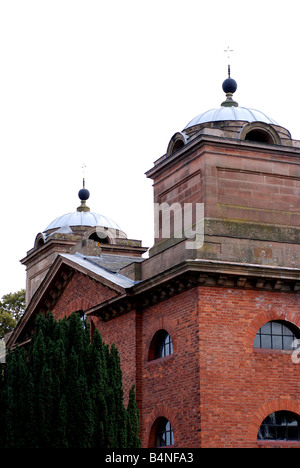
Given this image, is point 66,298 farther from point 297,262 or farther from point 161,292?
point 297,262

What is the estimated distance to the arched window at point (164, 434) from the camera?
24.3 meters

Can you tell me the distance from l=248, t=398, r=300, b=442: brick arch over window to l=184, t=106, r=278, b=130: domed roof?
8.73m

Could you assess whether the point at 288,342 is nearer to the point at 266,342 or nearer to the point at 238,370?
the point at 266,342

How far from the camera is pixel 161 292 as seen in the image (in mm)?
25078

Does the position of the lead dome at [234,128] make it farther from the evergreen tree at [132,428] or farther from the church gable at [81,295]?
the evergreen tree at [132,428]

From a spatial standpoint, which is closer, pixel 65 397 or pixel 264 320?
pixel 65 397

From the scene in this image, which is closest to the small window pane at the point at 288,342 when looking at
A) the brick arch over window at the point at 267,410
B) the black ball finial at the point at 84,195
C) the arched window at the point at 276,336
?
the arched window at the point at 276,336

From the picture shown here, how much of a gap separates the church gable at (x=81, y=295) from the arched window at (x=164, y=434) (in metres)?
4.20

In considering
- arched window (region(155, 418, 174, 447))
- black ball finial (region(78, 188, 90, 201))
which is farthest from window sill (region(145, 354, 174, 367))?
black ball finial (region(78, 188, 90, 201))

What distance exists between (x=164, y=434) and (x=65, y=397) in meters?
5.47

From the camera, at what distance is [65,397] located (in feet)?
65.9

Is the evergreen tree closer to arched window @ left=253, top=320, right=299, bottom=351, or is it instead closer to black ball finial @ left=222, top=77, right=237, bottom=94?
arched window @ left=253, top=320, right=299, bottom=351

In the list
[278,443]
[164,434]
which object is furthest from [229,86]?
[278,443]

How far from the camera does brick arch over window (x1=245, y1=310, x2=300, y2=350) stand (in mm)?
23641
